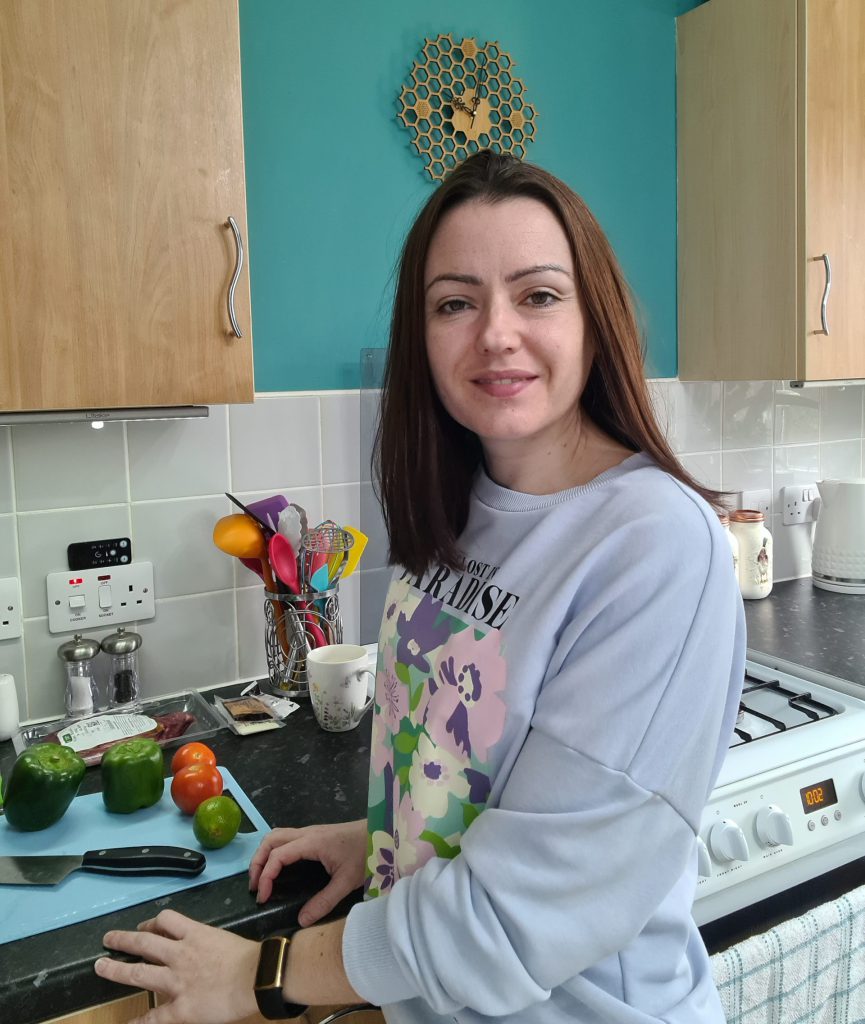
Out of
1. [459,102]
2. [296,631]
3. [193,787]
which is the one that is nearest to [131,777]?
[193,787]

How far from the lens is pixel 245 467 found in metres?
1.59

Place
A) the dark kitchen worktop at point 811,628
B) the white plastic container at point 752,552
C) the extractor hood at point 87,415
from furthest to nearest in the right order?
the white plastic container at point 752,552 → the dark kitchen worktop at point 811,628 → the extractor hood at point 87,415

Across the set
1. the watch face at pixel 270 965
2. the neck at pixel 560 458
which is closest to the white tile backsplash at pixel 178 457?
the neck at pixel 560 458

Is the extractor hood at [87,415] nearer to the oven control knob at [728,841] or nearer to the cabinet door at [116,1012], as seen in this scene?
the cabinet door at [116,1012]

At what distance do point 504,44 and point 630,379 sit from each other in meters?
1.25

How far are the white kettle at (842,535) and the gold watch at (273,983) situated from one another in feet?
5.70

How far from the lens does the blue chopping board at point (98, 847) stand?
3.00ft

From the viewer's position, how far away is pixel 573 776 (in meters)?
0.67

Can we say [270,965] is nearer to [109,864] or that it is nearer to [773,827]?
[109,864]

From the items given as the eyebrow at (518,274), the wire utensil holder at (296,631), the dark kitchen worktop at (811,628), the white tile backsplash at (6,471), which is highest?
the eyebrow at (518,274)

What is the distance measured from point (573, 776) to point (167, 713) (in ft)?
3.21

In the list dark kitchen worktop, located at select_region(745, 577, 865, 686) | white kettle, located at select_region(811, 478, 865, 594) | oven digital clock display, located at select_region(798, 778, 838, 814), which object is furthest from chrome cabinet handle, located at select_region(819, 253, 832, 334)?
oven digital clock display, located at select_region(798, 778, 838, 814)

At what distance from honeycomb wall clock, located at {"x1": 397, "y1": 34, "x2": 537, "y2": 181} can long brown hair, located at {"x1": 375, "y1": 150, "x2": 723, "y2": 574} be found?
0.87 metres

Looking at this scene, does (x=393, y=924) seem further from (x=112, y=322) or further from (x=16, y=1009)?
(x=112, y=322)
